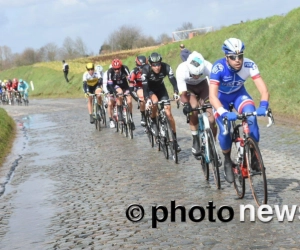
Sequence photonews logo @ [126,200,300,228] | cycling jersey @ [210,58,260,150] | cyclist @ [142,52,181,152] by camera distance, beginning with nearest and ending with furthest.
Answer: photonews logo @ [126,200,300,228] → cycling jersey @ [210,58,260,150] → cyclist @ [142,52,181,152]

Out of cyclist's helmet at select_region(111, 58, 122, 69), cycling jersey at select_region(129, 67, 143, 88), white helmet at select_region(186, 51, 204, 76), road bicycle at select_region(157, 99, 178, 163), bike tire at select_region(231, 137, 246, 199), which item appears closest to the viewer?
bike tire at select_region(231, 137, 246, 199)

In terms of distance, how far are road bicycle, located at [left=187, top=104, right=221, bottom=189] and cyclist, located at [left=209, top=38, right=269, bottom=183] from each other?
0.61 metres

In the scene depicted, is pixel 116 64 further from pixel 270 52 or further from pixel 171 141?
pixel 270 52

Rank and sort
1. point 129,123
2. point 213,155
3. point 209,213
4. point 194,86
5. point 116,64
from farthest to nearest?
1. point 116,64
2. point 129,123
3. point 194,86
4. point 213,155
5. point 209,213

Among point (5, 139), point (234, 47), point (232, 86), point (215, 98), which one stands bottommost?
point (5, 139)

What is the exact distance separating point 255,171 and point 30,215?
324 centimetres

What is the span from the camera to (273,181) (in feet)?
30.3

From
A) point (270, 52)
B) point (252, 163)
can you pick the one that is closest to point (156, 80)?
point (252, 163)

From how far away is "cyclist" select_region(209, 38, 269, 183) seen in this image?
7.96 meters

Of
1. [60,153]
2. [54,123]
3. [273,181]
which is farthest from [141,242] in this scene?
[54,123]

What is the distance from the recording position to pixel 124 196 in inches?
363

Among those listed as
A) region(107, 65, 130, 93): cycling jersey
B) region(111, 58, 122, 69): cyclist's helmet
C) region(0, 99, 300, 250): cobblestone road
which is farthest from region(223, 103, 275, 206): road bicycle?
region(107, 65, 130, 93): cycling jersey

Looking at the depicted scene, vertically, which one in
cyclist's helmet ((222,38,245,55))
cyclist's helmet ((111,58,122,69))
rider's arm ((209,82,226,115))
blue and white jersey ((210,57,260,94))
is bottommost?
rider's arm ((209,82,226,115))

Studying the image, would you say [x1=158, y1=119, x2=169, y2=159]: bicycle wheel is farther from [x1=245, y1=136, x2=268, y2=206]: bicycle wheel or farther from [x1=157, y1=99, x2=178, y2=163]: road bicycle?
[x1=245, y1=136, x2=268, y2=206]: bicycle wheel
